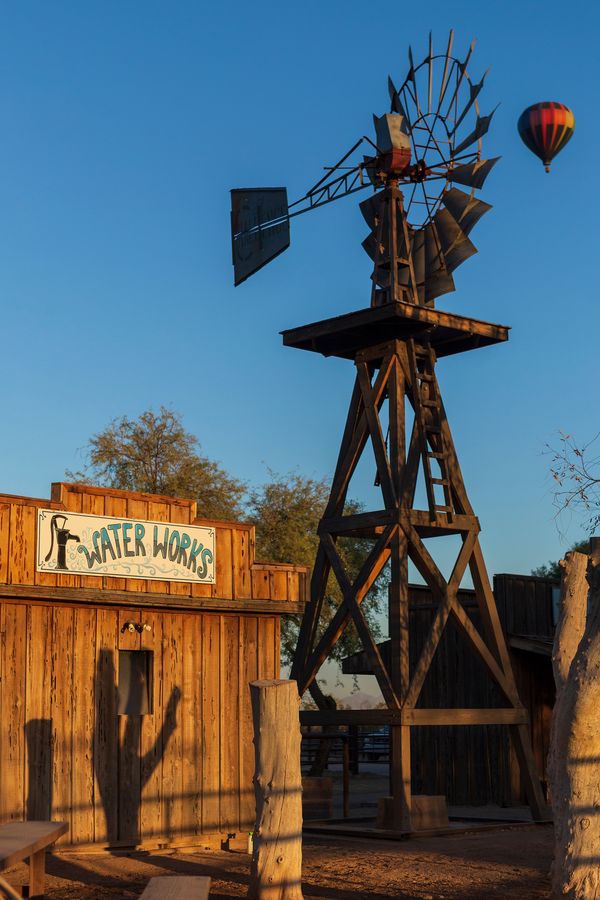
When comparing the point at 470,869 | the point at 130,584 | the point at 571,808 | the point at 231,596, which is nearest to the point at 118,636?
the point at 130,584

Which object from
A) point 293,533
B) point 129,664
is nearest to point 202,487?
point 293,533

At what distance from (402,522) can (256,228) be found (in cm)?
637

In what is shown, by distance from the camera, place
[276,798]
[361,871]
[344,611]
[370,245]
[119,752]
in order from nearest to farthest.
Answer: [276,798]
[361,871]
[119,752]
[344,611]
[370,245]

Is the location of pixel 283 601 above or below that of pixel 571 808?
above

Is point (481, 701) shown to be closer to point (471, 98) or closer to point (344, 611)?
point (344, 611)

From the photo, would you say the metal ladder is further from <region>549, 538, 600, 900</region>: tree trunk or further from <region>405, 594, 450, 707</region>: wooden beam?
<region>549, 538, 600, 900</region>: tree trunk

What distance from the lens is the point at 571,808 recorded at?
12.5 metres

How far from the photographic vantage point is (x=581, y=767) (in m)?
12.5

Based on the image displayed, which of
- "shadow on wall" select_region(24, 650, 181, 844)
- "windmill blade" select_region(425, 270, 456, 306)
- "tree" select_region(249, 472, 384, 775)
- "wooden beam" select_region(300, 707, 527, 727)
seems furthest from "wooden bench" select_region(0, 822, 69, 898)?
"tree" select_region(249, 472, 384, 775)

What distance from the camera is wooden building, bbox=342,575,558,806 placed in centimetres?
2794

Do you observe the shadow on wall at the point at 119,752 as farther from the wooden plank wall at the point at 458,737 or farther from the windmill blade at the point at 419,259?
the wooden plank wall at the point at 458,737

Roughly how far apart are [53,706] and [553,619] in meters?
15.6

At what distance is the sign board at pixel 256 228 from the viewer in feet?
79.6

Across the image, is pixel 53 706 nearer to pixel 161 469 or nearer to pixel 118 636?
pixel 118 636
